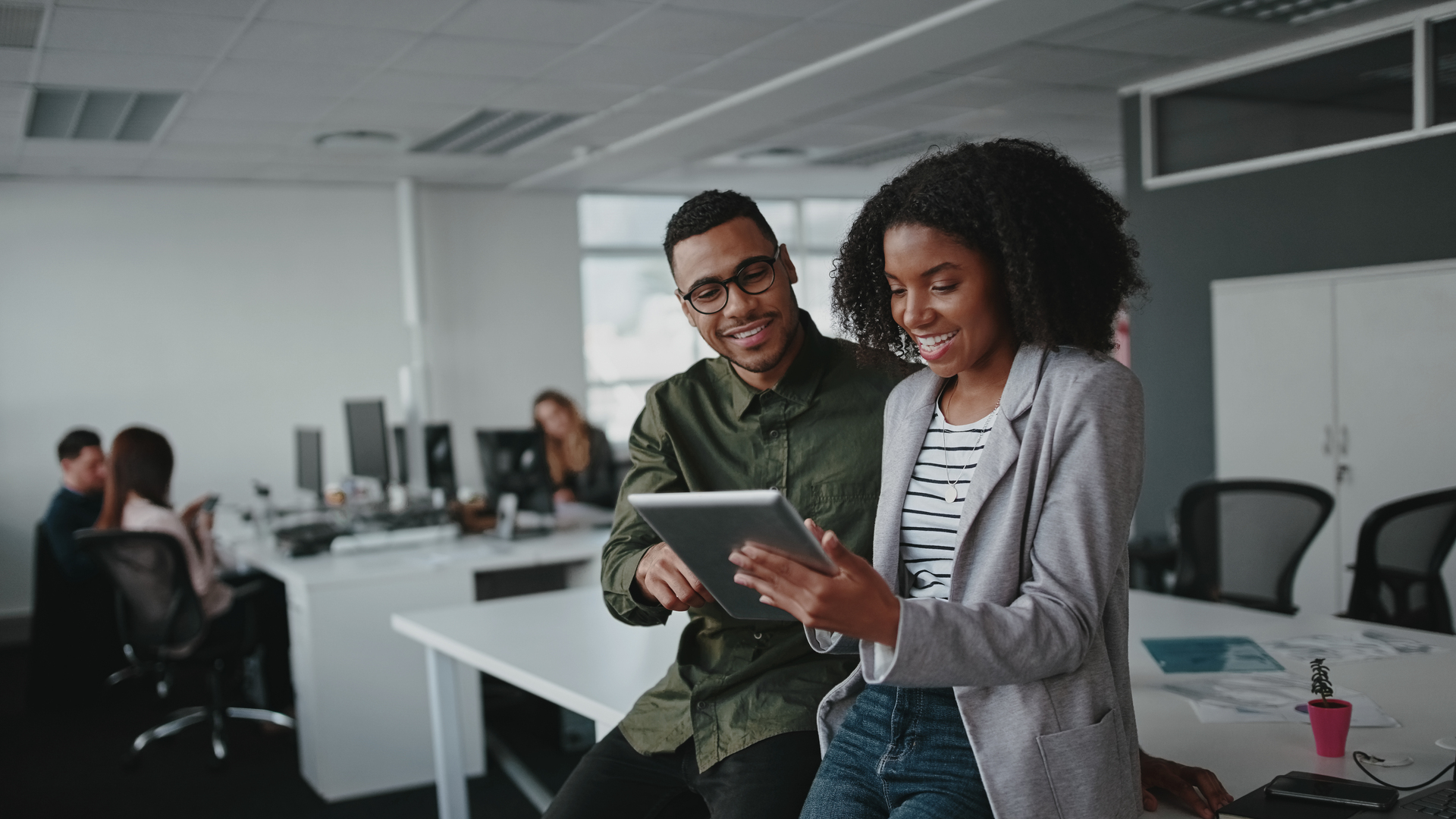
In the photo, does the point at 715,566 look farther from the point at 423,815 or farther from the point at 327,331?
the point at 327,331

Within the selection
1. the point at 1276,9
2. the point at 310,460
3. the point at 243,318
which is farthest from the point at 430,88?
the point at 1276,9

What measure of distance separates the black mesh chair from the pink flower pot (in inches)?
60.4

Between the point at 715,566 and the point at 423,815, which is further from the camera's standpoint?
the point at 423,815

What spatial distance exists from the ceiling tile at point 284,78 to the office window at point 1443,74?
4.40m

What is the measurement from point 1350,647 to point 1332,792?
3.24 ft

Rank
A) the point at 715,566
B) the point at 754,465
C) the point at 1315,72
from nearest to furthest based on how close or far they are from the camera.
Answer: the point at 715,566 < the point at 754,465 < the point at 1315,72

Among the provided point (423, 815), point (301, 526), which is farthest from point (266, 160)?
point (423, 815)

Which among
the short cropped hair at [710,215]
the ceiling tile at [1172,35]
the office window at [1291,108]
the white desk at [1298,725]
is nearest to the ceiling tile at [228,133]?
the ceiling tile at [1172,35]

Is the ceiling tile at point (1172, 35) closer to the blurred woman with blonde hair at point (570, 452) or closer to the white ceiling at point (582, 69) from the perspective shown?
the white ceiling at point (582, 69)

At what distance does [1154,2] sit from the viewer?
14.4 ft

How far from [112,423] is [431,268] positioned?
7.58ft

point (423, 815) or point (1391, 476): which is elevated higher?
point (1391, 476)

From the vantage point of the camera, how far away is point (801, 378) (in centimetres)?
188

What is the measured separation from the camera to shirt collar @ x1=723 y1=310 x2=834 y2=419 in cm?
187
